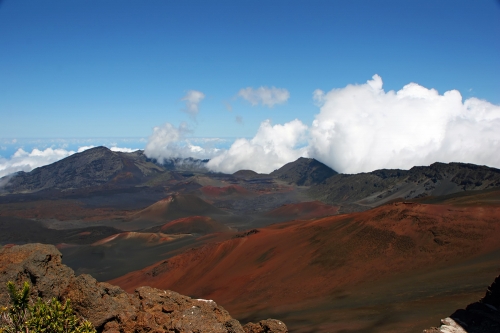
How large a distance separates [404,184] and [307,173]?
7492 cm

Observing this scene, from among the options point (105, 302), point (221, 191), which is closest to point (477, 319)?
point (105, 302)

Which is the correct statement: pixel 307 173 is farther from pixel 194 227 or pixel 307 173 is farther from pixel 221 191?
pixel 194 227

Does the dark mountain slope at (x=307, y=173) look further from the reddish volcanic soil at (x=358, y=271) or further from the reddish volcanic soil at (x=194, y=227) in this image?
the reddish volcanic soil at (x=358, y=271)

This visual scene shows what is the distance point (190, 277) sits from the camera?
122ft

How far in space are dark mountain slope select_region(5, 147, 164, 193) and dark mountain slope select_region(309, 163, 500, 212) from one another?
89.3m

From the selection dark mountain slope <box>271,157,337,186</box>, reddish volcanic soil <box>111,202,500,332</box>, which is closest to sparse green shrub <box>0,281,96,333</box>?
reddish volcanic soil <box>111,202,500,332</box>

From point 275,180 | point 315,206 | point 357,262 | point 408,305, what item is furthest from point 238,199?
point 408,305

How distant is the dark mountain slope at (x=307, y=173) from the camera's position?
6885 inches

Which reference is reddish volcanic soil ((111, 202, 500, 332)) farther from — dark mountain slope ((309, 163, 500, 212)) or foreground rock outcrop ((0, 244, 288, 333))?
dark mountain slope ((309, 163, 500, 212))

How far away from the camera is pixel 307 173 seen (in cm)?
18262

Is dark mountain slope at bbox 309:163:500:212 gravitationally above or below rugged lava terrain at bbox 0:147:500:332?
above

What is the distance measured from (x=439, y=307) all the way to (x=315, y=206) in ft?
276

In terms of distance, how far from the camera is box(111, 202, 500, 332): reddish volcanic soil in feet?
60.6

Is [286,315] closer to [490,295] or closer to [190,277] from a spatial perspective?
[490,295]
